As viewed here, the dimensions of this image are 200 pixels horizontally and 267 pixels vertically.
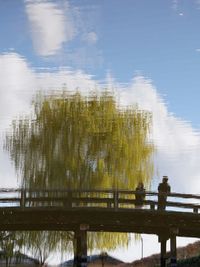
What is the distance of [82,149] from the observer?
39.0 metres

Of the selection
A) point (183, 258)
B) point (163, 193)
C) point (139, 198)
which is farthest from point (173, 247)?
point (183, 258)

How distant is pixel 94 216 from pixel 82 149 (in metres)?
8.83

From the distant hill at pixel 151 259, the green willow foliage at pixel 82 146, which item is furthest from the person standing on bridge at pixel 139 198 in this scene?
the distant hill at pixel 151 259

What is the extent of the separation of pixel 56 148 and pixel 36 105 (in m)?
2.82

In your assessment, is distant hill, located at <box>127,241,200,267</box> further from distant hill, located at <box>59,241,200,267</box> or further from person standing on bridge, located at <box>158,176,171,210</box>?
person standing on bridge, located at <box>158,176,171,210</box>

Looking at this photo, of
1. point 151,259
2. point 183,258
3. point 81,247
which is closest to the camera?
point 81,247

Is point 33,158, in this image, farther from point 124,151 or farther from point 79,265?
point 79,265

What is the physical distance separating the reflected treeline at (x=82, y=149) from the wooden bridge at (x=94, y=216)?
4573 mm

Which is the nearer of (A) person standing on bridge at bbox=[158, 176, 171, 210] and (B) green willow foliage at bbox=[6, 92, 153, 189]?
(A) person standing on bridge at bbox=[158, 176, 171, 210]

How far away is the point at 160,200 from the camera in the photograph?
29531mm

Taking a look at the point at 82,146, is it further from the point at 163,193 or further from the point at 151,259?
the point at 151,259

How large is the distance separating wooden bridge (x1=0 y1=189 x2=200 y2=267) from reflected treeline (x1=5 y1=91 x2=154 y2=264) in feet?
15.0

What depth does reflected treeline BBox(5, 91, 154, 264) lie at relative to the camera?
123 feet

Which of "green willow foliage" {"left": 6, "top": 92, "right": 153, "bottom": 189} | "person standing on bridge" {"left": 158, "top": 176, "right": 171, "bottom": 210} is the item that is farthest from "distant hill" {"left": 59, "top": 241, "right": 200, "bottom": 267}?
"person standing on bridge" {"left": 158, "top": 176, "right": 171, "bottom": 210}
